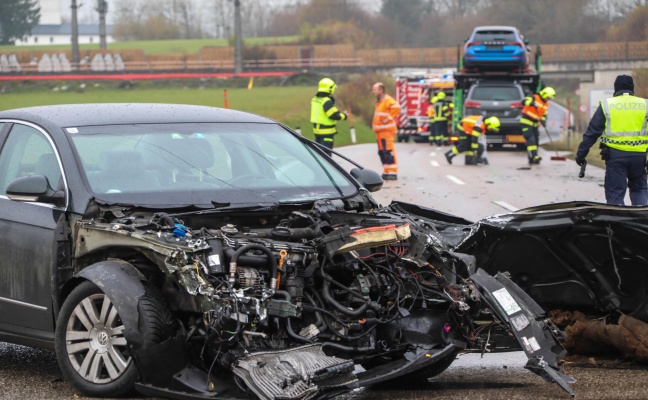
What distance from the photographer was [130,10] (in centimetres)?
14088

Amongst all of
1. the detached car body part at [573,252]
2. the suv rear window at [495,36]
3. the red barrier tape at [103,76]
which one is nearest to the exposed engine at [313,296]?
the detached car body part at [573,252]

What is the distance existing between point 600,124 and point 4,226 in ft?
23.4

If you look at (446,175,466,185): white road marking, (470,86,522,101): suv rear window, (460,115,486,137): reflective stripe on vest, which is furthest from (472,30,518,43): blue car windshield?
(446,175,466,185): white road marking

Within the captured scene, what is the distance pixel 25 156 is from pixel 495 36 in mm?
29594

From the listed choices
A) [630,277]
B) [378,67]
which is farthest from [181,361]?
[378,67]

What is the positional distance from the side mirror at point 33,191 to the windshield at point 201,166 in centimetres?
22

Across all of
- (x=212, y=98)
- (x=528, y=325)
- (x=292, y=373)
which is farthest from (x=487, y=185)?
(x=212, y=98)

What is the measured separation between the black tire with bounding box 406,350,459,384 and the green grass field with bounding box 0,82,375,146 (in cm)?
3697

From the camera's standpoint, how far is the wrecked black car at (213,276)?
5.06 m

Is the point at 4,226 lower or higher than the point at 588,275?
higher

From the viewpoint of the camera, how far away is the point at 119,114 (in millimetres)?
6699

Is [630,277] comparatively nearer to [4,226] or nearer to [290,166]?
[290,166]

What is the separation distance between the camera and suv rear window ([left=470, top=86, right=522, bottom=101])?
31.9 metres

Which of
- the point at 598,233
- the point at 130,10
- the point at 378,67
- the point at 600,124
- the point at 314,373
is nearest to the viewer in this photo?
the point at 314,373
